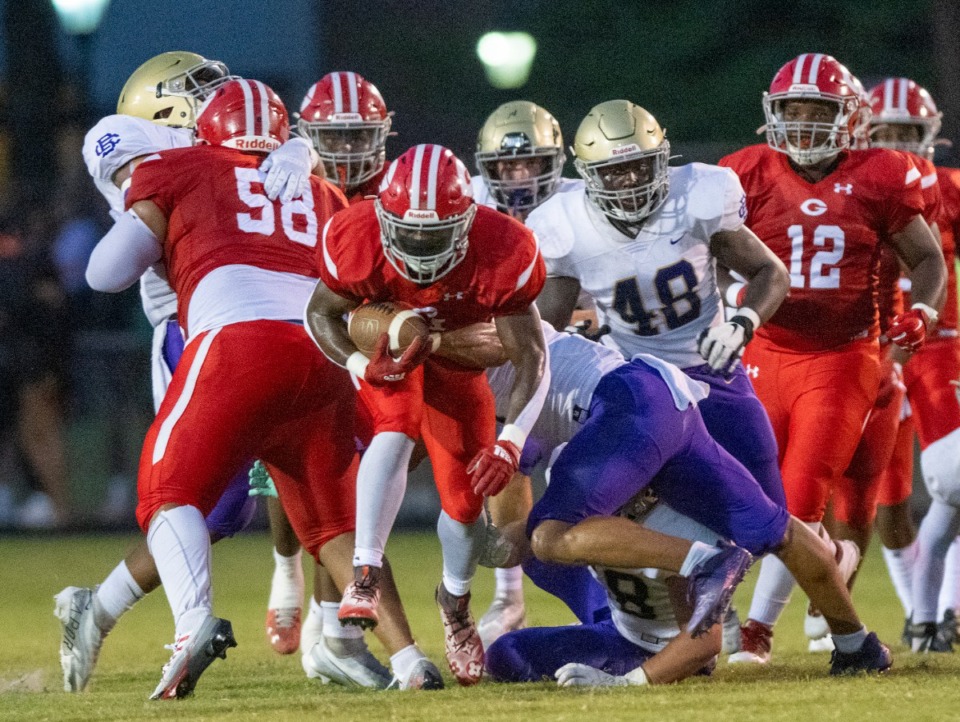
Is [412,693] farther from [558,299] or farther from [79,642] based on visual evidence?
[558,299]

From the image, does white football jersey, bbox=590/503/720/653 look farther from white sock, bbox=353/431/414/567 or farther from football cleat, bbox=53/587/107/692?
football cleat, bbox=53/587/107/692

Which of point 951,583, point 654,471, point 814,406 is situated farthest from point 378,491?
point 951,583

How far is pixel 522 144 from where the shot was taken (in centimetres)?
601

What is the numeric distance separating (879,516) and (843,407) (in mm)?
1038

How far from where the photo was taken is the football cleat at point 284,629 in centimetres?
A: 550

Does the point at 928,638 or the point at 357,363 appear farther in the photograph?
the point at 928,638

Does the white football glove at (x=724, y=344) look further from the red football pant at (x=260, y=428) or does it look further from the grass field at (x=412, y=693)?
the red football pant at (x=260, y=428)

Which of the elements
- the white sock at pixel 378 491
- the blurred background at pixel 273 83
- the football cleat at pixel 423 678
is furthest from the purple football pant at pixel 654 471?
the blurred background at pixel 273 83

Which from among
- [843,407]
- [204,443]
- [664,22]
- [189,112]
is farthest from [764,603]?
[664,22]

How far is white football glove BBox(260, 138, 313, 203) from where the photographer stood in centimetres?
459

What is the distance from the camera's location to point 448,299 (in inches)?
173

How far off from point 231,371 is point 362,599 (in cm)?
67

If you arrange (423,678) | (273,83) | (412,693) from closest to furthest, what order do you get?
(412,693)
(423,678)
(273,83)

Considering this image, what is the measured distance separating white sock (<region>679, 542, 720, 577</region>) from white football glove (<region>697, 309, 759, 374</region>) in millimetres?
704
